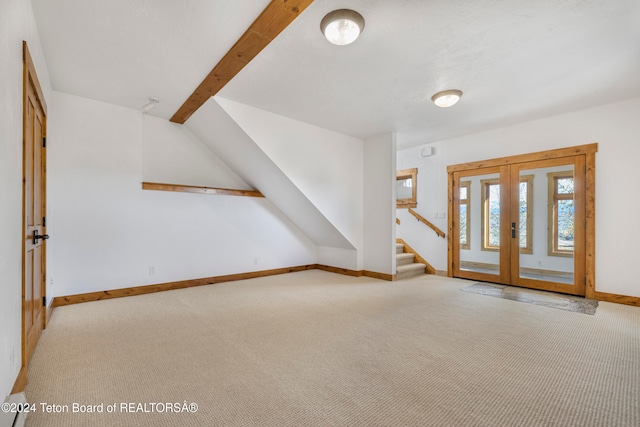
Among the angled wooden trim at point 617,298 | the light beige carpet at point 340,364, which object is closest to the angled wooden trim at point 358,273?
the light beige carpet at point 340,364

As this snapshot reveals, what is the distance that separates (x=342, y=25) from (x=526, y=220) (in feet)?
13.9

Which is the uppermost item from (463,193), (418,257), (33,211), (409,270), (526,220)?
(463,193)

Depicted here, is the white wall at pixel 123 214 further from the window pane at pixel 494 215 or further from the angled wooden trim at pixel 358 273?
the window pane at pixel 494 215

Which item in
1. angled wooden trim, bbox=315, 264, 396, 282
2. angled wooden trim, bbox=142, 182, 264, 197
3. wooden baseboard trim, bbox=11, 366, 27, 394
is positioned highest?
angled wooden trim, bbox=142, 182, 264, 197

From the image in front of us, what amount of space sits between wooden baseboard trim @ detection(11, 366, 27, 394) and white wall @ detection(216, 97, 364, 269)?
3073 mm

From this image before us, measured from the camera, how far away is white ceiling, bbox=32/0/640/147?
213 centimetres

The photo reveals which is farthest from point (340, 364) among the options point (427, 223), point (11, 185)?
point (427, 223)

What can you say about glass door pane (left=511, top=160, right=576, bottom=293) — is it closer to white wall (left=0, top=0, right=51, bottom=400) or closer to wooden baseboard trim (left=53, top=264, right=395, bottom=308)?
wooden baseboard trim (left=53, top=264, right=395, bottom=308)

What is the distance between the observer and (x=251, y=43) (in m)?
2.45

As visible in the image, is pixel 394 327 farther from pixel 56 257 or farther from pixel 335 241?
pixel 56 257

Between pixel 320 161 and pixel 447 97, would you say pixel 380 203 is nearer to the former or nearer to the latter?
pixel 320 161

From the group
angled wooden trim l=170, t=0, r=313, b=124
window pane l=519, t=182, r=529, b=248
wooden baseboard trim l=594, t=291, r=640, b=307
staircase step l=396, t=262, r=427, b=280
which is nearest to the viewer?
angled wooden trim l=170, t=0, r=313, b=124

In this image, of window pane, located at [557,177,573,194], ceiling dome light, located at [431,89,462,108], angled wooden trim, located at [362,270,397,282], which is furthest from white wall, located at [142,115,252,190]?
window pane, located at [557,177,573,194]

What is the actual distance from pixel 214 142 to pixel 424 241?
4433 millimetres
